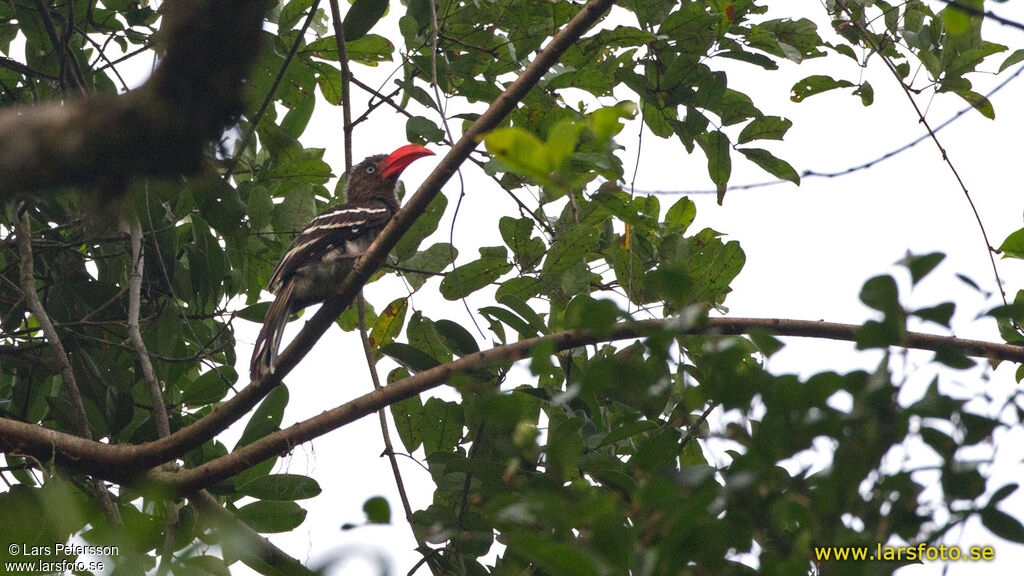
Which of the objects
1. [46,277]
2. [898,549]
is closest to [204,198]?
[46,277]

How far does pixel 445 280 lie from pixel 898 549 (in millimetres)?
2286

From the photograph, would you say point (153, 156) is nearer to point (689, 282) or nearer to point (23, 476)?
point (689, 282)

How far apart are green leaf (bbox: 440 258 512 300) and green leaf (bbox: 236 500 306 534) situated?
0.94m

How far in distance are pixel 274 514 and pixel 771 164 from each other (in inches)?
85.1

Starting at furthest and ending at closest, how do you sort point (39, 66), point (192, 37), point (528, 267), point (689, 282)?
point (39, 66)
point (528, 267)
point (689, 282)
point (192, 37)

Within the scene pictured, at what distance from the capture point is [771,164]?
3.30 m

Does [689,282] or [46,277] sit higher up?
[46,277]

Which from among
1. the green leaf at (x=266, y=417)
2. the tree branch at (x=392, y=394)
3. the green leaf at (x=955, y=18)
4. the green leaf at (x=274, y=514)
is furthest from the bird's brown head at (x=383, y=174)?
the green leaf at (x=955, y=18)

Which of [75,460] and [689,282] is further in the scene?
[75,460]

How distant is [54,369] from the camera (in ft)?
10.2

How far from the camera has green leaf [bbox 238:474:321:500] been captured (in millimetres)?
3148

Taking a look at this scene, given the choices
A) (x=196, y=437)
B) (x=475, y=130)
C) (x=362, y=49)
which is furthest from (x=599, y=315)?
(x=362, y=49)

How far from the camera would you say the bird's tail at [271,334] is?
3.34m

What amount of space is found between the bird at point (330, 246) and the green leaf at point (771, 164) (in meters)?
A: 1.50
